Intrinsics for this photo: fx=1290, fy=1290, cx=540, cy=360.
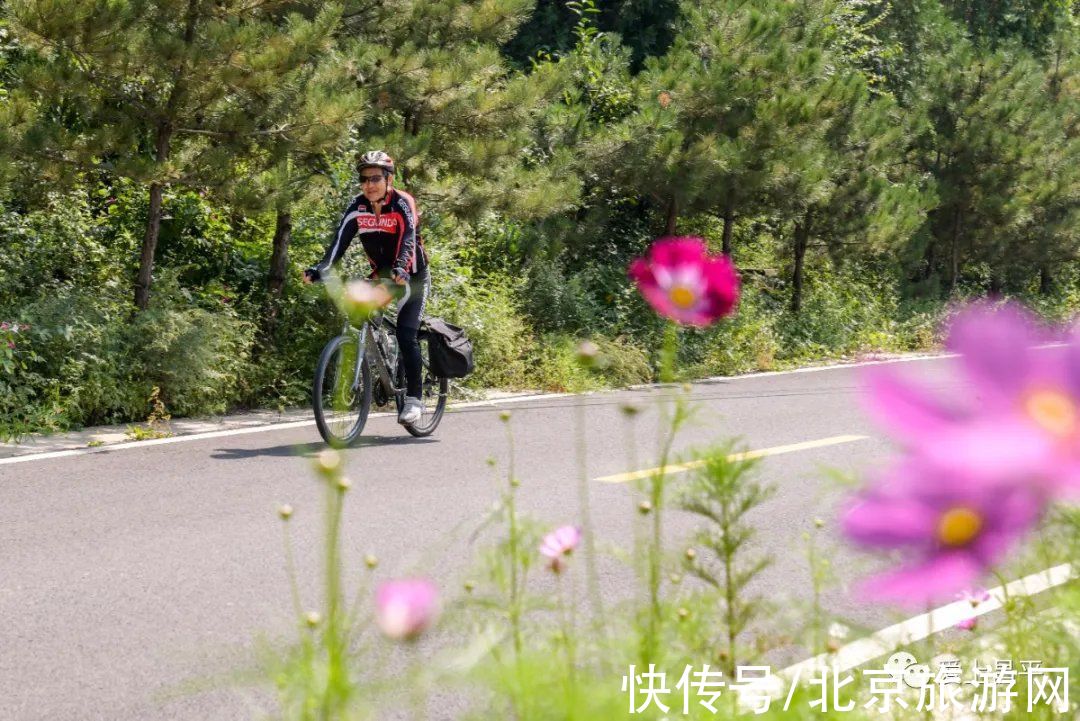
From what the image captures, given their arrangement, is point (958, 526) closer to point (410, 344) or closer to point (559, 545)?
point (559, 545)

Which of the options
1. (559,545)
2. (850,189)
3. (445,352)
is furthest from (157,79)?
(850,189)

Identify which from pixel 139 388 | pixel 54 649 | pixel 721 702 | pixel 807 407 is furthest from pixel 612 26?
pixel 721 702

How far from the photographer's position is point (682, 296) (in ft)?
6.30

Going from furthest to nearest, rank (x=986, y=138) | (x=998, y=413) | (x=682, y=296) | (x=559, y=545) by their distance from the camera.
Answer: (x=986, y=138) < (x=559, y=545) < (x=682, y=296) < (x=998, y=413)

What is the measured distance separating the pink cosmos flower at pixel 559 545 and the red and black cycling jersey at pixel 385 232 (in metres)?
6.38

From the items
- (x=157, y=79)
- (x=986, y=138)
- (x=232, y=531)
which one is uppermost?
(x=986, y=138)

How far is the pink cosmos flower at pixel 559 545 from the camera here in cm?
213

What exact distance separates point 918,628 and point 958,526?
160 inches

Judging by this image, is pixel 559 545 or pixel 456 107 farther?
pixel 456 107

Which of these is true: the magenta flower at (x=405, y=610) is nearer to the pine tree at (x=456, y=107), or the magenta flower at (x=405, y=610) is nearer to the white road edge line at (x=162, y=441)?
the white road edge line at (x=162, y=441)

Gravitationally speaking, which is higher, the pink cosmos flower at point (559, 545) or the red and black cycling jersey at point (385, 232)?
the red and black cycling jersey at point (385, 232)

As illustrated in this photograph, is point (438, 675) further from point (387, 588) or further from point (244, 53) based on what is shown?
point (244, 53)

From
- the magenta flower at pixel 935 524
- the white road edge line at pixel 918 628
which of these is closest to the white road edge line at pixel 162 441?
the white road edge line at pixel 918 628

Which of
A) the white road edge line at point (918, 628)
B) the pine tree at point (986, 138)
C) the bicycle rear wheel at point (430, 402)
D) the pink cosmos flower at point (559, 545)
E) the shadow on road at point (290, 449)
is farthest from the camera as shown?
the pine tree at point (986, 138)
